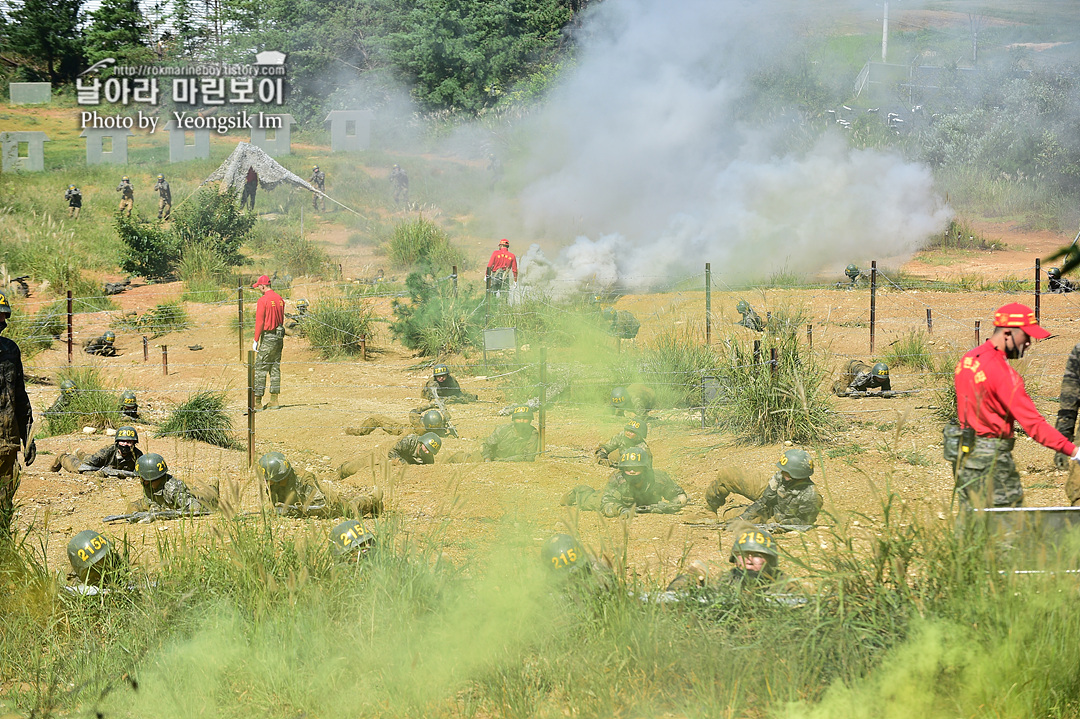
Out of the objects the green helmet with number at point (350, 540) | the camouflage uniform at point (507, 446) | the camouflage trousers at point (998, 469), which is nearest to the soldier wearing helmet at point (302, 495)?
the green helmet with number at point (350, 540)

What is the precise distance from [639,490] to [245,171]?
21.8 meters

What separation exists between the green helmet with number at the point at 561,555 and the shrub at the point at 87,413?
6.73 metres

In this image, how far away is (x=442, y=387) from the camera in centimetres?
1102

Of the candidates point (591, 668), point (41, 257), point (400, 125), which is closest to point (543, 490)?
point (591, 668)

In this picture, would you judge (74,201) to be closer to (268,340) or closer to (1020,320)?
(268,340)

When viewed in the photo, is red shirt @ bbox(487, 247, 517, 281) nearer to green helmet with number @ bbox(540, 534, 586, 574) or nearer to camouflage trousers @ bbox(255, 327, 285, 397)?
camouflage trousers @ bbox(255, 327, 285, 397)

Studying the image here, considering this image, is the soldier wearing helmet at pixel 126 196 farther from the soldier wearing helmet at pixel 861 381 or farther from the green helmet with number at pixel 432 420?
the soldier wearing helmet at pixel 861 381

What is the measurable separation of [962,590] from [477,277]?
1817 centimetres

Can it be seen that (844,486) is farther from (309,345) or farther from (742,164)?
(742,164)

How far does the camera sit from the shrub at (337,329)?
14.7 meters

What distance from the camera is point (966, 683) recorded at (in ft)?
11.6

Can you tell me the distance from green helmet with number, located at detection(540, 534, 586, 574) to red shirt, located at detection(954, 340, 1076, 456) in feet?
6.62

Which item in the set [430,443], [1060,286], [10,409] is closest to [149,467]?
[10,409]

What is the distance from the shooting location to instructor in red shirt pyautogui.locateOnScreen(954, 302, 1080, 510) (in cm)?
457
